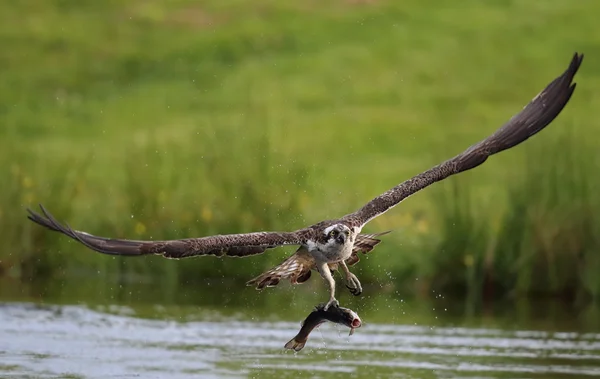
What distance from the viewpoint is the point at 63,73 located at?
144 ft

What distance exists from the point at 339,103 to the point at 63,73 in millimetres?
7550

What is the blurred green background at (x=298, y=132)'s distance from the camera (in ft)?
71.2

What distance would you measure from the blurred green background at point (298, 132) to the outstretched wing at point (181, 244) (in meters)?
6.78

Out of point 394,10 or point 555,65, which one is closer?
point 555,65

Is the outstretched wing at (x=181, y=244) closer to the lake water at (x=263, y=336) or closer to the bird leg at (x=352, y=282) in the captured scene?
the bird leg at (x=352, y=282)

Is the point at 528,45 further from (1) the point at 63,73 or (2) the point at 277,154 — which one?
(2) the point at 277,154

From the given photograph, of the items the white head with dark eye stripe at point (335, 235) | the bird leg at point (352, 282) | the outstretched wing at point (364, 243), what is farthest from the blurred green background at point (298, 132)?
the white head with dark eye stripe at point (335, 235)

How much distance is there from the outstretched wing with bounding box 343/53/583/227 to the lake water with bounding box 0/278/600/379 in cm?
196

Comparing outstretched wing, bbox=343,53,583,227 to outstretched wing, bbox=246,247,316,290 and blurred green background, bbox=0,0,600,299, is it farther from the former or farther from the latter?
blurred green background, bbox=0,0,600,299

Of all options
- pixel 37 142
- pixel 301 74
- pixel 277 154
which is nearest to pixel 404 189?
pixel 277 154

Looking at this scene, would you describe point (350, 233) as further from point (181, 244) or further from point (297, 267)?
point (181, 244)

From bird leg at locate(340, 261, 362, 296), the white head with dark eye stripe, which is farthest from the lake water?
the white head with dark eye stripe

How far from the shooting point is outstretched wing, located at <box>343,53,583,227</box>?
15031 millimetres

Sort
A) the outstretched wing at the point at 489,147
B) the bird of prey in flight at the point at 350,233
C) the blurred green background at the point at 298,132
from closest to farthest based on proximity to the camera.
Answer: the bird of prey in flight at the point at 350,233, the outstretched wing at the point at 489,147, the blurred green background at the point at 298,132
